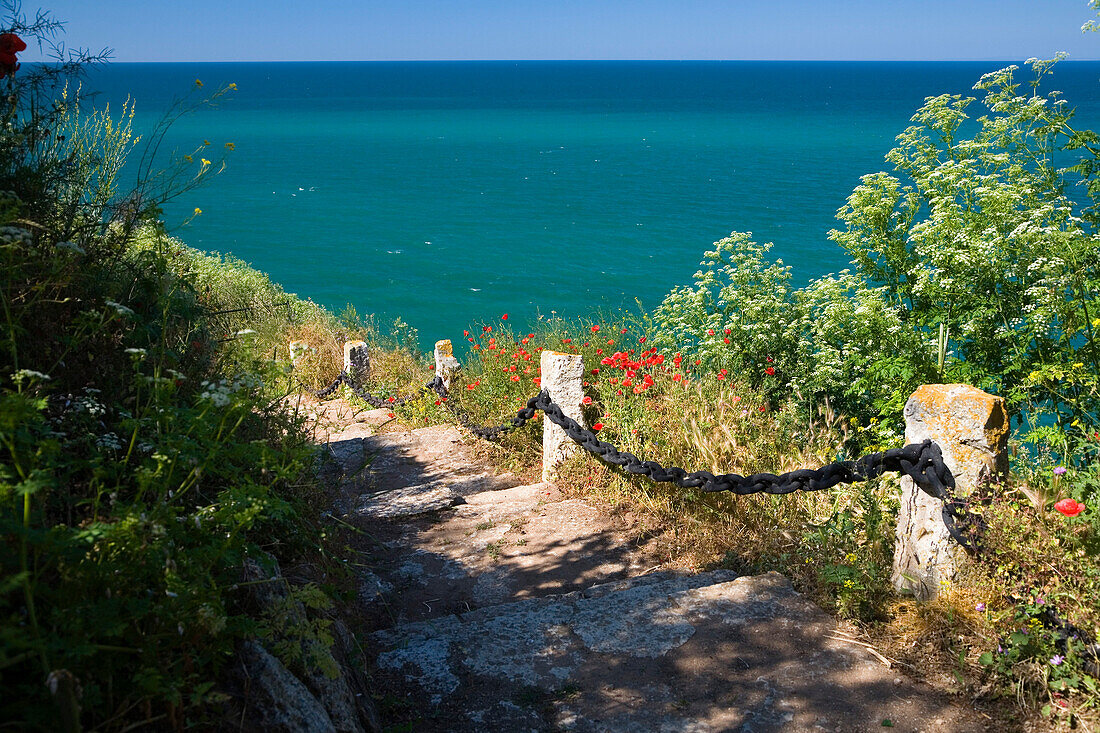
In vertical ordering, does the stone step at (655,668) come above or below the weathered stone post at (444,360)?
below

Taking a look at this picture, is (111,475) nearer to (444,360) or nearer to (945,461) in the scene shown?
(945,461)

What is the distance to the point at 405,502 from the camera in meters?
6.04

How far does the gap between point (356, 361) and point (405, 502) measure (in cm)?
572

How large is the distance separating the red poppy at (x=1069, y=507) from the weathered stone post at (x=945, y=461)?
402mm

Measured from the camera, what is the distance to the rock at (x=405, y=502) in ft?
19.0

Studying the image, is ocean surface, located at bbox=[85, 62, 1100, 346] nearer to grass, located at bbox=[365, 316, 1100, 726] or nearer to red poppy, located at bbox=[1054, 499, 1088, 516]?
grass, located at bbox=[365, 316, 1100, 726]

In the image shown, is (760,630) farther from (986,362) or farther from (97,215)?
(986,362)

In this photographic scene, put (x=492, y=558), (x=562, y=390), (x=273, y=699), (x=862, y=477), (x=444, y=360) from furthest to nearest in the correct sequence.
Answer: (x=444, y=360), (x=562, y=390), (x=492, y=558), (x=862, y=477), (x=273, y=699)

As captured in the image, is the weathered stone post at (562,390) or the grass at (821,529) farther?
the weathered stone post at (562,390)

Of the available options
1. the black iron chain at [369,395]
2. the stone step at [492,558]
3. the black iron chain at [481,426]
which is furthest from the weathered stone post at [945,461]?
the black iron chain at [369,395]

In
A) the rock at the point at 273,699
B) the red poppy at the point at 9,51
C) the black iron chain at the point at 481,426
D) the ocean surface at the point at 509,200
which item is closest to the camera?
the rock at the point at 273,699

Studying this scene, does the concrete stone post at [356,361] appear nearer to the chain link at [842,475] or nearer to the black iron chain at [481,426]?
the black iron chain at [481,426]

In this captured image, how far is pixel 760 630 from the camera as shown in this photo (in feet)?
11.4

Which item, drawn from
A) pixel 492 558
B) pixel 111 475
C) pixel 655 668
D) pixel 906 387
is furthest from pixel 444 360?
pixel 111 475
